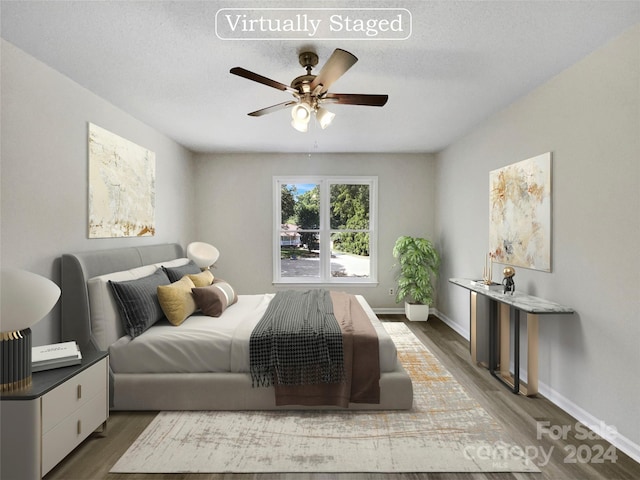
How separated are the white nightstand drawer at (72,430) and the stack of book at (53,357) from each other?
0.27 meters

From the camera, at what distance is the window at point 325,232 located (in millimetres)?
5871

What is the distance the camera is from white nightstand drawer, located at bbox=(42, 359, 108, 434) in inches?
73.8

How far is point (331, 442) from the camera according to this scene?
230 centimetres

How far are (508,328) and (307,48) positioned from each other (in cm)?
292

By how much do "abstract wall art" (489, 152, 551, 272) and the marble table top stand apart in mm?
A: 265

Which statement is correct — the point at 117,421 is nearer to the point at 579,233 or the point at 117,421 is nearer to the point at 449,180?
the point at 579,233

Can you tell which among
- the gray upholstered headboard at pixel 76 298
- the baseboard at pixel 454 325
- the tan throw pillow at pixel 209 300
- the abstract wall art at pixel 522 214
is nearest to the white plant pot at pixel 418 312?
the baseboard at pixel 454 325

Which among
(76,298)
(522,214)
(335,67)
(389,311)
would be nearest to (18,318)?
(76,298)

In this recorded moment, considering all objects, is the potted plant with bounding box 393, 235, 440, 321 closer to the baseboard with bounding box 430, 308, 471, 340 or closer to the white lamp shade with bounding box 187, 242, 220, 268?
the baseboard with bounding box 430, 308, 471, 340

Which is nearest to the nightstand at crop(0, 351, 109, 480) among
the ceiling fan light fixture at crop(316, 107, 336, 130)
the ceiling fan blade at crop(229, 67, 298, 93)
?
the ceiling fan blade at crop(229, 67, 298, 93)

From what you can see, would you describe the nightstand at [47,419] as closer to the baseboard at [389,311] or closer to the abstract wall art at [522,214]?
the abstract wall art at [522,214]

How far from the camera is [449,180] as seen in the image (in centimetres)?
521

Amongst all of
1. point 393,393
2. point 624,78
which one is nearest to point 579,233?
point 624,78

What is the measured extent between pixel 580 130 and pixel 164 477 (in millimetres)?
3497
